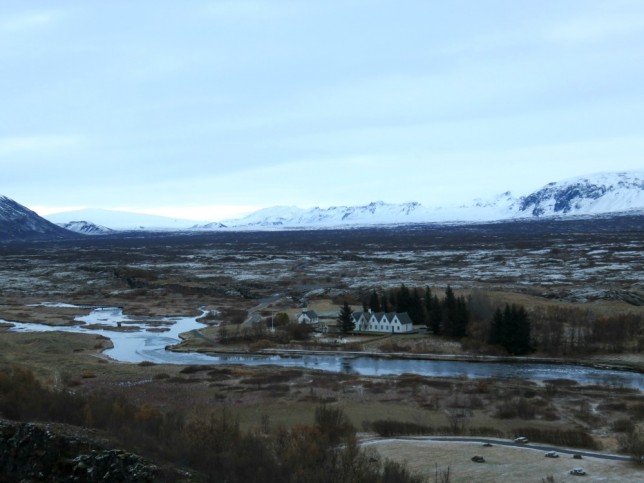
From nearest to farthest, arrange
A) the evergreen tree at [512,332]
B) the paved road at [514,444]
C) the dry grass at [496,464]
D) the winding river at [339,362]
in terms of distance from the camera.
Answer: the dry grass at [496,464]
the paved road at [514,444]
the winding river at [339,362]
the evergreen tree at [512,332]

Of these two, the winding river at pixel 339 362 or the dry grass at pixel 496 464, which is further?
the winding river at pixel 339 362

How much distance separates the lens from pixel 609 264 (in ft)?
372

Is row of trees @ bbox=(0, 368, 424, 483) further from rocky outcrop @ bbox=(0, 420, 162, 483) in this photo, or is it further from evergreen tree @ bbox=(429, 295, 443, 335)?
evergreen tree @ bbox=(429, 295, 443, 335)

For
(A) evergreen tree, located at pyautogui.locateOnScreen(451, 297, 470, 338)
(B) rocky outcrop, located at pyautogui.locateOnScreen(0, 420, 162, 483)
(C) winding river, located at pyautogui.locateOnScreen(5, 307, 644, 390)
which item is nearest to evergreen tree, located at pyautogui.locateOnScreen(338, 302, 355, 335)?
(C) winding river, located at pyautogui.locateOnScreen(5, 307, 644, 390)

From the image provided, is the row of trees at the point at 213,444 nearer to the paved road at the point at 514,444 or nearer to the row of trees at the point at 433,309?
the paved road at the point at 514,444

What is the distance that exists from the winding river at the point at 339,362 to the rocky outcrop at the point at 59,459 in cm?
3121

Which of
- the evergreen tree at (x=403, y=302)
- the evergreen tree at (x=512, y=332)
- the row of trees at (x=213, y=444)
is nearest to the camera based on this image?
the row of trees at (x=213, y=444)

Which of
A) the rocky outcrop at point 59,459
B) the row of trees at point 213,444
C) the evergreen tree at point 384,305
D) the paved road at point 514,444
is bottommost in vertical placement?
the paved road at point 514,444

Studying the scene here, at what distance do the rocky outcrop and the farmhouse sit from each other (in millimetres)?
46683

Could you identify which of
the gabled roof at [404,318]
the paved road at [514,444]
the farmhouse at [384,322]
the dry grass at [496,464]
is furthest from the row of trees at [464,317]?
the dry grass at [496,464]

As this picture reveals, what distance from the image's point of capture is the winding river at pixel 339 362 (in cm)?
4588

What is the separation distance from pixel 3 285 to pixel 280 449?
104m

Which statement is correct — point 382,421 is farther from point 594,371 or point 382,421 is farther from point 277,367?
point 594,371

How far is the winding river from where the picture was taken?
4588 centimetres
